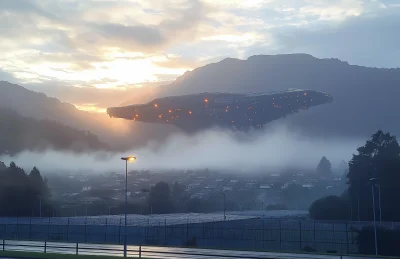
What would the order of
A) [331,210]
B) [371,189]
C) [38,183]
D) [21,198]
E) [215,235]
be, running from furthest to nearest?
1. [38,183]
2. [21,198]
3. [331,210]
4. [371,189]
5. [215,235]

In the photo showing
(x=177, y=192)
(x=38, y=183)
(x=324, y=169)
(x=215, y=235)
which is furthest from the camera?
(x=324, y=169)

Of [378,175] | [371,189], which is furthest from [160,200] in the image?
[378,175]

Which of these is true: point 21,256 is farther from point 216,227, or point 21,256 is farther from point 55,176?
point 55,176

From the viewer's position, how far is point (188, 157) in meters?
197

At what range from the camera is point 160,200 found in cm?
10081

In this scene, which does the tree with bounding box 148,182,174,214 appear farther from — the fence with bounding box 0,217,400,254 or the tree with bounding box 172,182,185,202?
the fence with bounding box 0,217,400,254

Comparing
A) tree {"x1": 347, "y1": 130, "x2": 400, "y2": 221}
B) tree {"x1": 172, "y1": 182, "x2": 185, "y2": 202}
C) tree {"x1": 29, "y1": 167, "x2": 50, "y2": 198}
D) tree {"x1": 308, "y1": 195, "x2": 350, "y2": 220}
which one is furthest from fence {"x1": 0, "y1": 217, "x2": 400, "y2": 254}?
tree {"x1": 172, "y1": 182, "x2": 185, "y2": 202}

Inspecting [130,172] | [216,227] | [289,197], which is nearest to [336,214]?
[216,227]

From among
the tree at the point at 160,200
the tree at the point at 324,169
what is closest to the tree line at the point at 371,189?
the tree at the point at 160,200

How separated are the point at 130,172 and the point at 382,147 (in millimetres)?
86098

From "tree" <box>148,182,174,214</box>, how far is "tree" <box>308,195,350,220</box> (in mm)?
30682

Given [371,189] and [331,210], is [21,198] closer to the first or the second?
[331,210]

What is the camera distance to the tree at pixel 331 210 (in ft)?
249

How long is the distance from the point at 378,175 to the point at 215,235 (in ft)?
100
